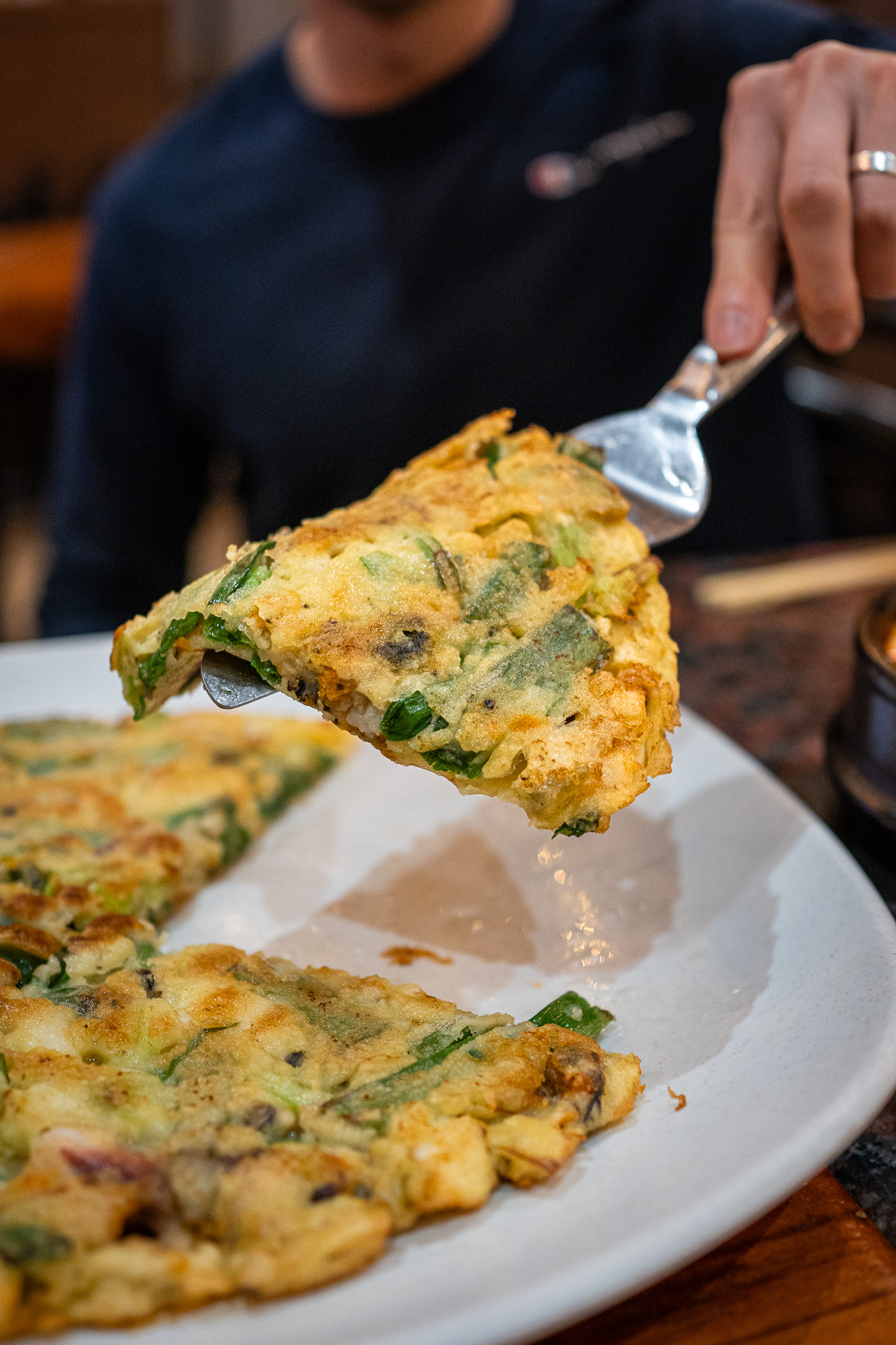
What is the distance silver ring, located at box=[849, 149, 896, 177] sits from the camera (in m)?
2.15

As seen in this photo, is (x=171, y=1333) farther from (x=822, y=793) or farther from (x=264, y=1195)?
(x=822, y=793)

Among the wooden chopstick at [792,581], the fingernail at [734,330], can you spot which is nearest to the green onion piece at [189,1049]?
the fingernail at [734,330]

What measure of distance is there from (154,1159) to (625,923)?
1.01 m

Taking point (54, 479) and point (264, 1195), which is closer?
point (264, 1195)

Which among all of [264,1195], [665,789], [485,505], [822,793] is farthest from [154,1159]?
[822,793]

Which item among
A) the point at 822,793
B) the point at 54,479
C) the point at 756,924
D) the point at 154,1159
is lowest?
the point at 54,479

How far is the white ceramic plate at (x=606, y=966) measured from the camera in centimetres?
114

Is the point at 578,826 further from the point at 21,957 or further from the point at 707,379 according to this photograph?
the point at 707,379

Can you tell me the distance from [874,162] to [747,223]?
10.5 inches

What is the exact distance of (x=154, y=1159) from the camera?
1.29 metres

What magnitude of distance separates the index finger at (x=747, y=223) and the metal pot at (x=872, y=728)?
64 centimetres

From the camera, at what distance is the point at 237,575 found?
169cm

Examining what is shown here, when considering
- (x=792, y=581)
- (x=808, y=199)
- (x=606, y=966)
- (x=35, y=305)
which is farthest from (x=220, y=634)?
(x=35, y=305)

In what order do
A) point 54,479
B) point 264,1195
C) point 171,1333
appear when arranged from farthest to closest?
point 54,479, point 264,1195, point 171,1333
